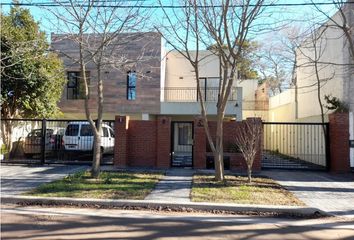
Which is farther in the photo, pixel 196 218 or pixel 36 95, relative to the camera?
pixel 36 95

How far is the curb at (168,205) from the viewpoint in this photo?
9250 mm

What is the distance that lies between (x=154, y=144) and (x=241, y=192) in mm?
6821

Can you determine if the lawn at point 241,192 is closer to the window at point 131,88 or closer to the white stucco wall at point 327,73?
the white stucco wall at point 327,73

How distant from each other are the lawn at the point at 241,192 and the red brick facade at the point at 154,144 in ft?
9.79

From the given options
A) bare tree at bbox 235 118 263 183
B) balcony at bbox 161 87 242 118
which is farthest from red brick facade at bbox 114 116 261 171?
balcony at bbox 161 87 242 118

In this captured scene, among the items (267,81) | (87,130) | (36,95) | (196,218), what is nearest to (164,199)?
(196,218)

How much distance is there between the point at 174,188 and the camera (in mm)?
11820

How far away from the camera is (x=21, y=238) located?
6.57 meters

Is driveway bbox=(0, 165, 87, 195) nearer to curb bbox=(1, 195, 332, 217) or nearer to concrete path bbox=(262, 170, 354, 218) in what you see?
curb bbox=(1, 195, 332, 217)

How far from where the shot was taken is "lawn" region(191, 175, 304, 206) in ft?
33.1

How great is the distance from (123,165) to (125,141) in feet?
3.19

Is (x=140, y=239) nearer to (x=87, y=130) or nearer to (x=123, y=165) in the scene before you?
(x=123, y=165)

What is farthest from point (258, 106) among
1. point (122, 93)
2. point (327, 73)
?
point (327, 73)

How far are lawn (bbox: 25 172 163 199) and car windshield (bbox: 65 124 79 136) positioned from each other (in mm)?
5477
